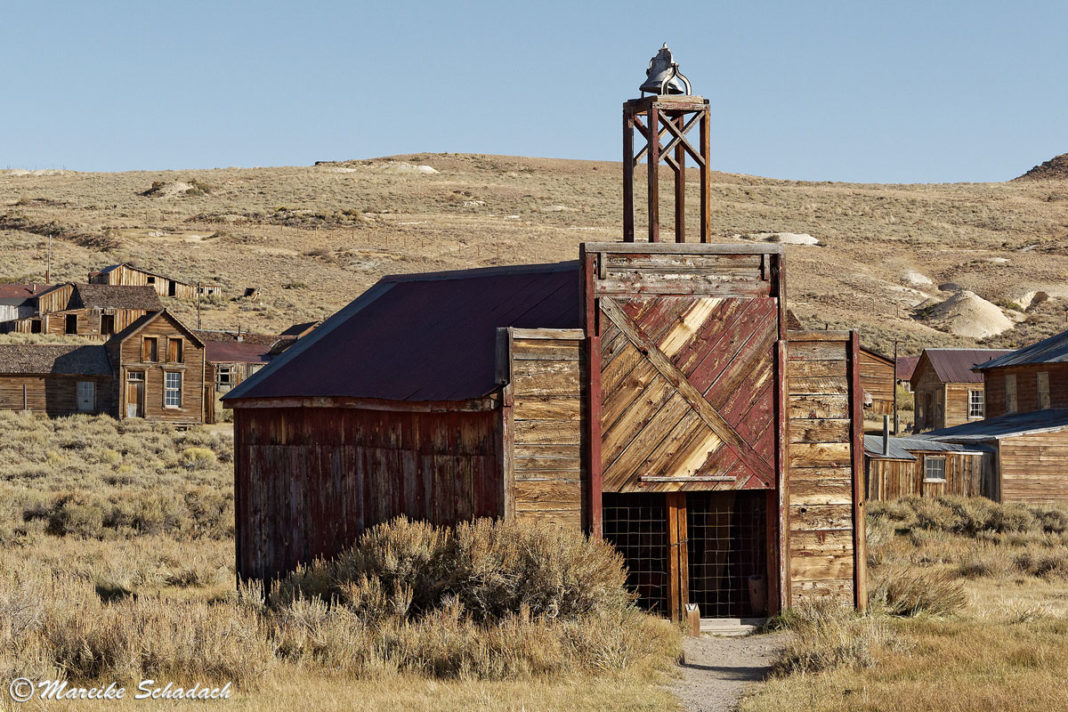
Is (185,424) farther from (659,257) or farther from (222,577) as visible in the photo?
(659,257)

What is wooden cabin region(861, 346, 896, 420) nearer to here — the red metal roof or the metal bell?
the red metal roof

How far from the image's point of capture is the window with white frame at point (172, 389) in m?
46.2

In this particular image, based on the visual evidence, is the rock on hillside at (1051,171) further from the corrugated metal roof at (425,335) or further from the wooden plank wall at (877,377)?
the corrugated metal roof at (425,335)

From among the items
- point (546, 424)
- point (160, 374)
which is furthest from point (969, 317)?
point (546, 424)

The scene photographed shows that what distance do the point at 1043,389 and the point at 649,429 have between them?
27931mm

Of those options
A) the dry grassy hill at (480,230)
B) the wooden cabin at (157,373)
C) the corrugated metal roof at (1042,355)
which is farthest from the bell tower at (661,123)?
the dry grassy hill at (480,230)

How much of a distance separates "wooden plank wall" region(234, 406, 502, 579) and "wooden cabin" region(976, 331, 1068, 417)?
26.7 metres

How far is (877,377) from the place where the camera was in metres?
52.5

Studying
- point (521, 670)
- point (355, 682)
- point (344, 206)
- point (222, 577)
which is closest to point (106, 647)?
point (355, 682)

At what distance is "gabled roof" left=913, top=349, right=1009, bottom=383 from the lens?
50.0 meters

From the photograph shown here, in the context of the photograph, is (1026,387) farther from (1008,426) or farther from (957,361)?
(957,361)

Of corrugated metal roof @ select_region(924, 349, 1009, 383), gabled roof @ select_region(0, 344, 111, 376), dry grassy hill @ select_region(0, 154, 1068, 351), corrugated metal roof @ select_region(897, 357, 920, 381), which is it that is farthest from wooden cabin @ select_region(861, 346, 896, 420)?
gabled roof @ select_region(0, 344, 111, 376)

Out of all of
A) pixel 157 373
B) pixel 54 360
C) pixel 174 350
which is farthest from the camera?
pixel 174 350

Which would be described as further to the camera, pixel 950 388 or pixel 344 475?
pixel 950 388
